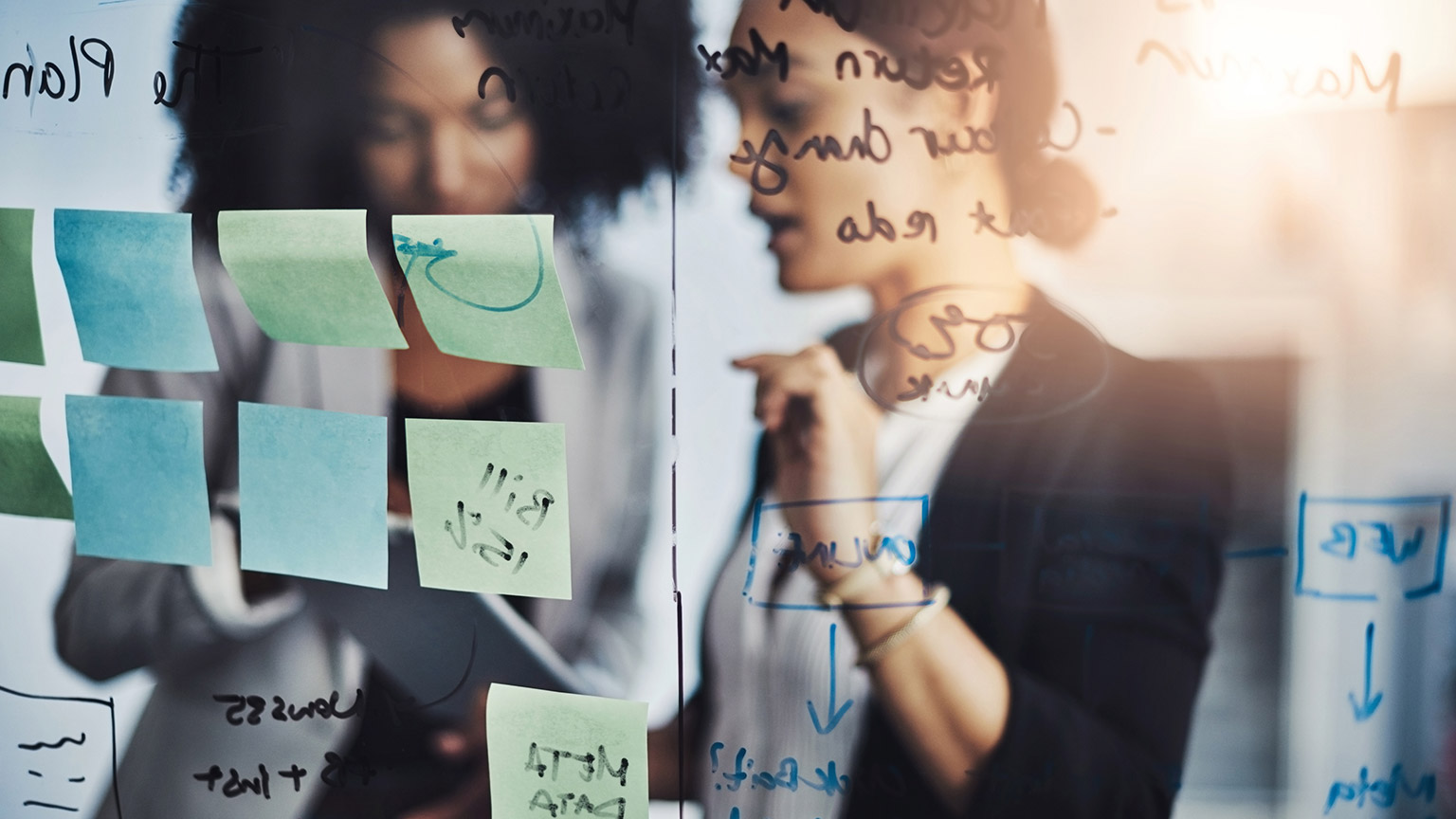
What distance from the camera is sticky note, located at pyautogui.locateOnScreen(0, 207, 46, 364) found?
0.86 m

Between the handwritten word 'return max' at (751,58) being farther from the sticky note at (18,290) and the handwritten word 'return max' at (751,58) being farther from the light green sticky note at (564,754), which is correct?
the sticky note at (18,290)

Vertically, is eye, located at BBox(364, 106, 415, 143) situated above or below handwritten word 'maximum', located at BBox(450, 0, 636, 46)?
below

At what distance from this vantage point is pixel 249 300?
2.66 feet

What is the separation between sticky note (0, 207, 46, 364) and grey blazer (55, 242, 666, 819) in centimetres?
10

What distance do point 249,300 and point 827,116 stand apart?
54 cm

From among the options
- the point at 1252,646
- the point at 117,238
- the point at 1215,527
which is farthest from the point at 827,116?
the point at 117,238

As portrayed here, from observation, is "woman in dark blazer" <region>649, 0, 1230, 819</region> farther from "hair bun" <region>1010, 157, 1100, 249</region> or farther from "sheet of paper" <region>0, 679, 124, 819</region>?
"sheet of paper" <region>0, 679, 124, 819</region>

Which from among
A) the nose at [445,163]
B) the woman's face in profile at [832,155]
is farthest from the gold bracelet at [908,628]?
the nose at [445,163]

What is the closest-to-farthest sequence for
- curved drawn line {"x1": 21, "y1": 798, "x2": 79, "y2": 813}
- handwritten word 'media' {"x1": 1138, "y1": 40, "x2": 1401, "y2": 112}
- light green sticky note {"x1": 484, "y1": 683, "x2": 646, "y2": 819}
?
handwritten word 'media' {"x1": 1138, "y1": 40, "x2": 1401, "y2": 112}, light green sticky note {"x1": 484, "y1": 683, "x2": 646, "y2": 819}, curved drawn line {"x1": 21, "y1": 798, "x2": 79, "y2": 813}

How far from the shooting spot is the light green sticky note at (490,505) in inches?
30.9

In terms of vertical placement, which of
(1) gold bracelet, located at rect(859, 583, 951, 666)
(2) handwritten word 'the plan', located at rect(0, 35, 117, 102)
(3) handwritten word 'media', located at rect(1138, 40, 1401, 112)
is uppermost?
(2) handwritten word 'the plan', located at rect(0, 35, 117, 102)

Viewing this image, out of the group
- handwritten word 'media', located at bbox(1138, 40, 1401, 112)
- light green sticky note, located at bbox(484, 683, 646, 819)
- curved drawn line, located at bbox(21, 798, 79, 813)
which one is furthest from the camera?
curved drawn line, located at bbox(21, 798, 79, 813)

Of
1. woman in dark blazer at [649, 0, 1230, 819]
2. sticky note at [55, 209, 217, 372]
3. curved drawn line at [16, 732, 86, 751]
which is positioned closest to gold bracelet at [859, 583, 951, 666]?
woman in dark blazer at [649, 0, 1230, 819]

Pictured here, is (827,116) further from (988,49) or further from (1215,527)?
(1215,527)
